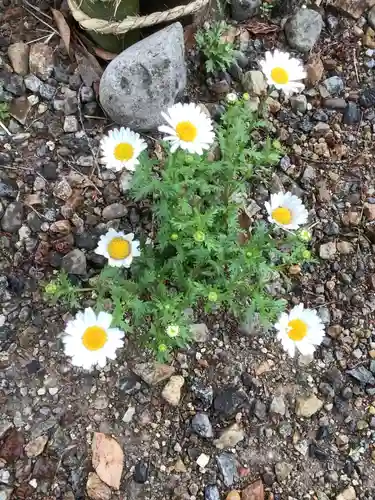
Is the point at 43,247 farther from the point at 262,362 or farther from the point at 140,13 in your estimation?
the point at 140,13

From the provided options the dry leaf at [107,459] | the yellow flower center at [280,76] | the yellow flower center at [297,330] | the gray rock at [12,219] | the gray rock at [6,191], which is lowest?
the dry leaf at [107,459]

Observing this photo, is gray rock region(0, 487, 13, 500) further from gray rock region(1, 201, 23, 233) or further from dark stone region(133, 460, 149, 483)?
gray rock region(1, 201, 23, 233)

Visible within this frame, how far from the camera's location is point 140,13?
119 inches

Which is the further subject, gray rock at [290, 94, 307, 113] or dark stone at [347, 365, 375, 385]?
gray rock at [290, 94, 307, 113]

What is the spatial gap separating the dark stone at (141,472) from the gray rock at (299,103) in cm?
166

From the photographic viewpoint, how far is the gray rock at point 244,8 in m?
3.03

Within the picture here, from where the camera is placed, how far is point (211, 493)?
2.30 m

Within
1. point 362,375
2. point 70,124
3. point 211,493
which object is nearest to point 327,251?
point 362,375

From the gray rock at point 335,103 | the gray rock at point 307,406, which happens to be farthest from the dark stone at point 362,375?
the gray rock at point 335,103

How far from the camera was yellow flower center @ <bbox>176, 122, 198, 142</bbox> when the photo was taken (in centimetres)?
204

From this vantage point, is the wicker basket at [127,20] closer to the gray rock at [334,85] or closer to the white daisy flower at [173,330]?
the gray rock at [334,85]

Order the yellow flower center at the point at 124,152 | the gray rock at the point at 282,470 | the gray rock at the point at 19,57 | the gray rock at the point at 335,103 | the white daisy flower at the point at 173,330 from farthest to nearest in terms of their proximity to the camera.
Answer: the gray rock at the point at 335,103
the gray rock at the point at 19,57
the gray rock at the point at 282,470
the yellow flower center at the point at 124,152
the white daisy flower at the point at 173,330

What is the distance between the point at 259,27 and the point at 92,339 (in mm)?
1764

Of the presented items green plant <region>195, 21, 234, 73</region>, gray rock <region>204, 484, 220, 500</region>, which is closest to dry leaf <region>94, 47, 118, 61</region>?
green plant <region>195, 21, 234, 73</region>
